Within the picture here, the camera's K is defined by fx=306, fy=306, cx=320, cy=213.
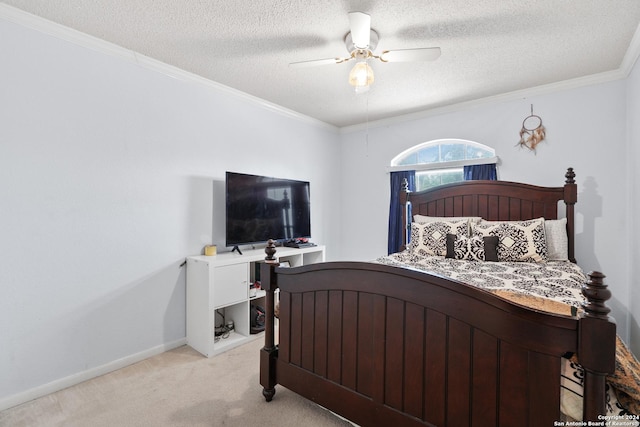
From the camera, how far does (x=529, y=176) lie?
126 inches

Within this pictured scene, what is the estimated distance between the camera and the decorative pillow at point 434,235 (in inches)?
112

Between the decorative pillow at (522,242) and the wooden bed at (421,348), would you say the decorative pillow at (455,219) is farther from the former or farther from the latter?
the wooden bed at (421,348)

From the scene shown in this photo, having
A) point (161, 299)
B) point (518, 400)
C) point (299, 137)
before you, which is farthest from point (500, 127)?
point (161, 299)

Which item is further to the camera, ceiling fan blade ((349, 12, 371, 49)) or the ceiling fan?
the ceiling fan

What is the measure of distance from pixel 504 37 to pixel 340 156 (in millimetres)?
2767

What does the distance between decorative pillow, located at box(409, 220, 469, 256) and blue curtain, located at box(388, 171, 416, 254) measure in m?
0.95

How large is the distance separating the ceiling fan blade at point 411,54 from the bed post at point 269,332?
1.49m

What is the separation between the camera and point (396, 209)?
408 centimetres

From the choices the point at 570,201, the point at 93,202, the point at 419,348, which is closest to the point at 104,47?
the point at 93,202

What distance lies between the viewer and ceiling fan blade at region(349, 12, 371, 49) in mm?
1735

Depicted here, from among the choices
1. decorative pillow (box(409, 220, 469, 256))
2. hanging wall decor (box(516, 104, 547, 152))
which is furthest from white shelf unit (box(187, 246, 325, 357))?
hanging wall decor (box(516, 104, 547, 152))

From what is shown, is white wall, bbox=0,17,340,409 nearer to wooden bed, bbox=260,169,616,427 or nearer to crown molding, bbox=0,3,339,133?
crown molding, bbox=0,3,339,133

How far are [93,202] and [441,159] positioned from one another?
3620mm

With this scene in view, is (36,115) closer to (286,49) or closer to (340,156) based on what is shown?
(286,49)
